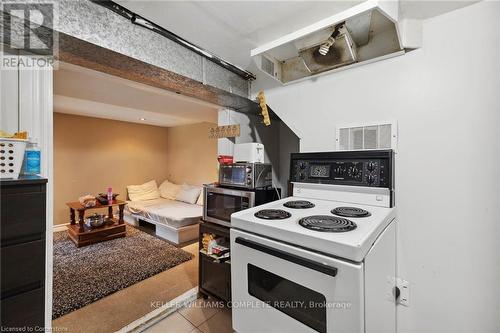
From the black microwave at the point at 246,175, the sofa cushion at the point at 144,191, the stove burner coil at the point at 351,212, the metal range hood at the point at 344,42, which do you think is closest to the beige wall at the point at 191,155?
the sofa cushion at the point at 144,191

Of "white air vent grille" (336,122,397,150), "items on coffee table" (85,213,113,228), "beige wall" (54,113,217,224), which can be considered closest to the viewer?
"white air vent grille" (336,122,397,150)

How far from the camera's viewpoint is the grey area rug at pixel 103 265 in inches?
82.0

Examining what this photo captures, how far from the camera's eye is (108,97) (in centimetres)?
278

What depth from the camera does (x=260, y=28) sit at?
1437 mm

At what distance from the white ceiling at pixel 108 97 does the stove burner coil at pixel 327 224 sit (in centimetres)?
174

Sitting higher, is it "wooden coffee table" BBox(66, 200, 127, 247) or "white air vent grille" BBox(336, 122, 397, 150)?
"white air vent grille" BBox(336, 122, 397, 150)

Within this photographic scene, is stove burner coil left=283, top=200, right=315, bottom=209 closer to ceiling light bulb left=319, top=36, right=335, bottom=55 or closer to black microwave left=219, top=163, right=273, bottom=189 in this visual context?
black microwave left=219, top=163, right=273, bottom=189

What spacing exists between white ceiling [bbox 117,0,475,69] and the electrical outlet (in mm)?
1659

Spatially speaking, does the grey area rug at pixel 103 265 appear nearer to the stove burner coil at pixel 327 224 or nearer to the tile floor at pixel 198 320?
the tile floor at pixel 198 320

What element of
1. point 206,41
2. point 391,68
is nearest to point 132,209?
point 206,41

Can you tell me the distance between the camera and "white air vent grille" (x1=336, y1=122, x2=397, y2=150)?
1.46 meters

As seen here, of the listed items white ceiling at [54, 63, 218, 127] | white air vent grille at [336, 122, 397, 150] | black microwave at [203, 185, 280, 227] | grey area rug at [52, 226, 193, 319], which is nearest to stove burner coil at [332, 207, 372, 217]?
white air vent grille at [336, 122, 397, 150]

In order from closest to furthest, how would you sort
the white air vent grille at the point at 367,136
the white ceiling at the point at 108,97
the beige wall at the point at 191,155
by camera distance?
the white air vent grille at the point at 367,136 < the white ceiling at the point at 108,97 < the beige wall at the point at 191,155

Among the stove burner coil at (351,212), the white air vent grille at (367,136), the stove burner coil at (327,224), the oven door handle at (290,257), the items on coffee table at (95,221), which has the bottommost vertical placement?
the items on coffee table at (95,221)
